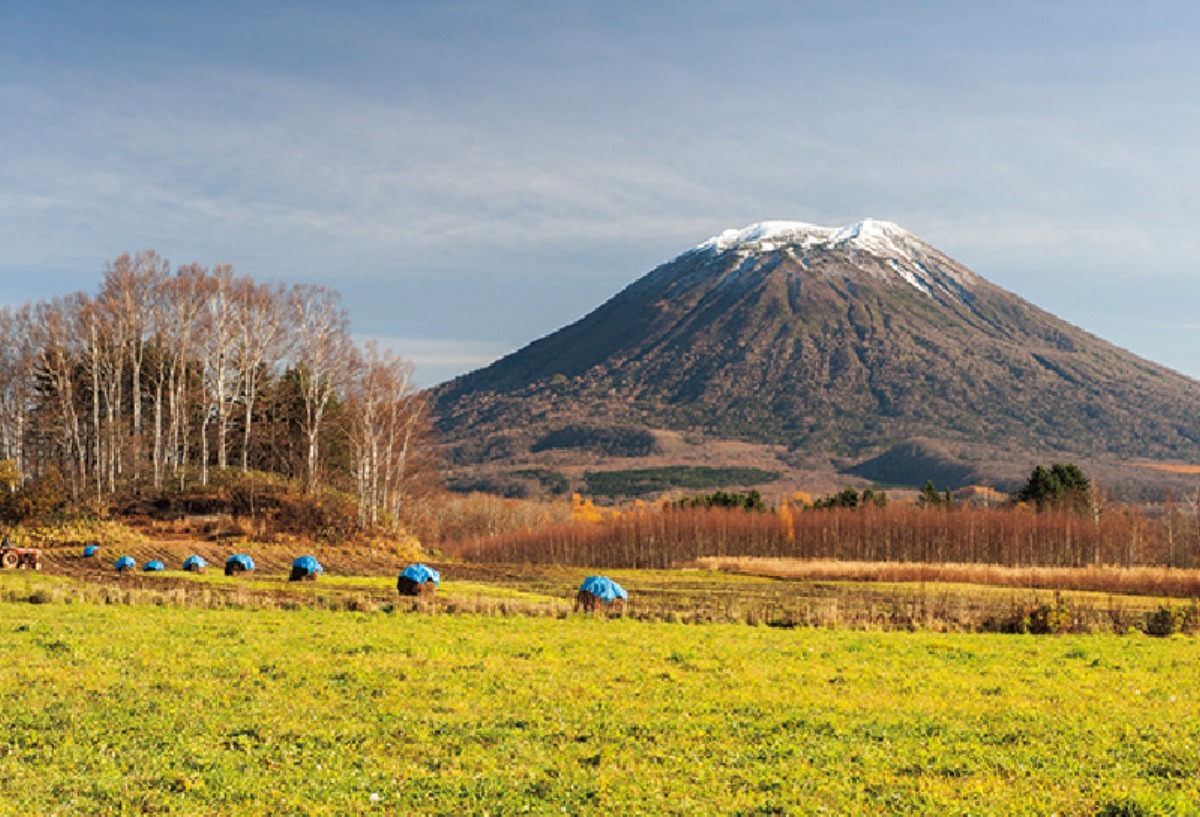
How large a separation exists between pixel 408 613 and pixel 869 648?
1467 centimetres

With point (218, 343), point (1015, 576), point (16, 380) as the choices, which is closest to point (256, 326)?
point (218, 343)

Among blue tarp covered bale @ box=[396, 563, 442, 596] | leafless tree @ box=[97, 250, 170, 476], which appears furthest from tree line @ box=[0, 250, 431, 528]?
blue tarp covered bale @ box=[396, 563, 442, 596]

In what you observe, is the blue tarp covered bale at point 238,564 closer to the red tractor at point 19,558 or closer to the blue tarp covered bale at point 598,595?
the red tractor at point 19,558

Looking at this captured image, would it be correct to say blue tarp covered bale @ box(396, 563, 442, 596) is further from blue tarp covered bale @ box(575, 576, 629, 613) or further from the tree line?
the tree line

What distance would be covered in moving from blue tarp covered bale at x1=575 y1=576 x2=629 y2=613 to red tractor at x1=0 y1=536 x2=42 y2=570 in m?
25.4

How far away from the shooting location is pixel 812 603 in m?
46.1

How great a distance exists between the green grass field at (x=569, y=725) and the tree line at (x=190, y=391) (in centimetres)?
4601

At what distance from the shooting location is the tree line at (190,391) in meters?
71.0

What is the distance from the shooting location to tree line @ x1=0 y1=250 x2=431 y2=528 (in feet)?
233

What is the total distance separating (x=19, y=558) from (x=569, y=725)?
1522 inches

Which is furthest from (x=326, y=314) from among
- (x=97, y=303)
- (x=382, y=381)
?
(x=97, y=303)

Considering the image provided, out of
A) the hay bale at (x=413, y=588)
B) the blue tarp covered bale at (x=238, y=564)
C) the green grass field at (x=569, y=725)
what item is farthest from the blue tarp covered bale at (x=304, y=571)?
the green grass field at (x=569, y=725)

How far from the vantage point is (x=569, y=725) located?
16156 mm

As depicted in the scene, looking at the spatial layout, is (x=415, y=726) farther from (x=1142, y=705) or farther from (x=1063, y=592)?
(x=1063, y=592)
